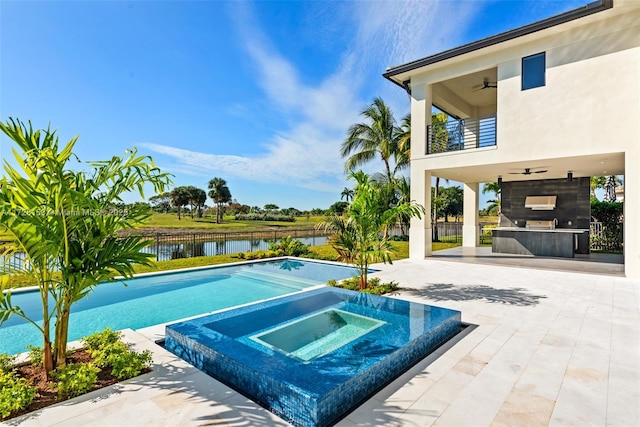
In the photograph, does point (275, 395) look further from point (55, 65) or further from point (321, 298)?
point (55, 65)

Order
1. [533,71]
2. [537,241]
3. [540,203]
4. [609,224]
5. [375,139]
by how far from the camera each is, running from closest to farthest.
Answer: [533,71] < [537,241] < [540,203] < [609,224] < [375,139]

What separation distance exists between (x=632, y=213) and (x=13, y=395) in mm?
12327

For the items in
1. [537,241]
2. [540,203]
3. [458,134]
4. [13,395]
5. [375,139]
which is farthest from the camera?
[375,139]

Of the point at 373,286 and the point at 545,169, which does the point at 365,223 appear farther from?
the point at 545,169

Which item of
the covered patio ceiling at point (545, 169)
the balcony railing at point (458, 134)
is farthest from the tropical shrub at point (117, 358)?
the balcony railing at point (458, 134)

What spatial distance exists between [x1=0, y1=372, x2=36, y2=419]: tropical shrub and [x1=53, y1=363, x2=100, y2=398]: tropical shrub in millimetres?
202

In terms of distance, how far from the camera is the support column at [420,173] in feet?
39.1

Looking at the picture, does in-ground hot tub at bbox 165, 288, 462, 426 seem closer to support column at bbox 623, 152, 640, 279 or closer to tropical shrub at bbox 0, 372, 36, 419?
tropical shrub at bbox 0, 372, 36, 419

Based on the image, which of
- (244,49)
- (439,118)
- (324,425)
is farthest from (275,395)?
(439,118)

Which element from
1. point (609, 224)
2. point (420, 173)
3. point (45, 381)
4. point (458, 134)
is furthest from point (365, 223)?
point (609, 224)

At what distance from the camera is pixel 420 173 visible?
39.9 feet

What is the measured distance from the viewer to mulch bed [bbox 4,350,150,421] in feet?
9.10

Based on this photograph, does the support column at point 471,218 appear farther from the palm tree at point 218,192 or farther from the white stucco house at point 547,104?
the palm tree at point 218,192

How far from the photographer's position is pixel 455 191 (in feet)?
151
